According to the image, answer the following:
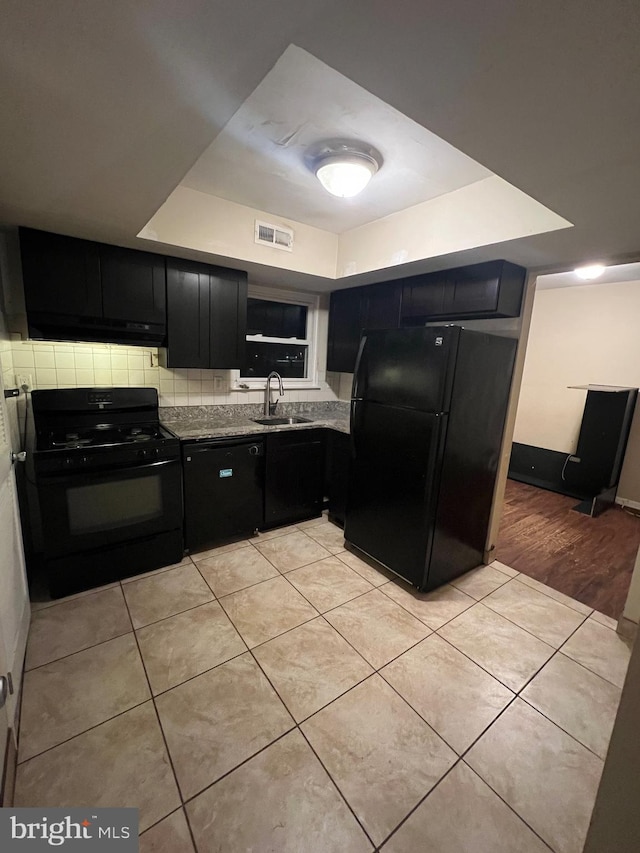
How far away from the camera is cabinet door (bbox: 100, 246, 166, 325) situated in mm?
2285

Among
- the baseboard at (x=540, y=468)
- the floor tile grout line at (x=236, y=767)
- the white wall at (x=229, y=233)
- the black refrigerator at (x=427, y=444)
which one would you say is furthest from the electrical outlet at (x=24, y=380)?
the baseboard at (x=540, y=468)

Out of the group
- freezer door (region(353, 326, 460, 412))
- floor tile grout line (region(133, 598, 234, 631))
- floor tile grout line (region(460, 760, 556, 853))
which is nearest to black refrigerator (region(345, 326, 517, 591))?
freezer door (region(353, 326, 460, 412))

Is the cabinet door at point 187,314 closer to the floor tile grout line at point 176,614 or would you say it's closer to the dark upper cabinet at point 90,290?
the dark upper cabinet at point 90,290

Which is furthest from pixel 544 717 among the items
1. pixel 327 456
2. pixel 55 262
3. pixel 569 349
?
pixel 569 349

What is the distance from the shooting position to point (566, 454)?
14.2 ft

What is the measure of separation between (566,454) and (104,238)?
202 inches

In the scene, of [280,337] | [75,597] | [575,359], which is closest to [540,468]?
[575,359]

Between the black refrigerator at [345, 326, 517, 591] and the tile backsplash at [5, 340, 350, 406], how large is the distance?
4.37ft

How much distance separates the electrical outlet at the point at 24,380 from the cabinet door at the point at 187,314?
87 centimetres

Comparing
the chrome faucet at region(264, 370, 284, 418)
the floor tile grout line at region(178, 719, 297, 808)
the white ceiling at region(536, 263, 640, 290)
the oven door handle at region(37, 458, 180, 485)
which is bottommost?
the floor tile grout line at region(178, 719, 297, 808)

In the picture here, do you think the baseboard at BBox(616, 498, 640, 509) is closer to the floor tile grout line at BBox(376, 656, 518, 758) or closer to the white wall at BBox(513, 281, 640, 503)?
the white wall at BBox(513, 281, 640, 503)

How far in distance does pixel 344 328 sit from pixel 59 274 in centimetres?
226

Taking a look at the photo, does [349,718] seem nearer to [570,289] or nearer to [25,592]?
[25,592]

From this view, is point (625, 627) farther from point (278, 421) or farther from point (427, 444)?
point (278, 421)
